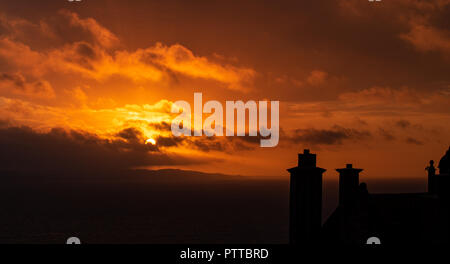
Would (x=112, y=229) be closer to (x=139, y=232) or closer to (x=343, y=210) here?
(x=139, y=232)

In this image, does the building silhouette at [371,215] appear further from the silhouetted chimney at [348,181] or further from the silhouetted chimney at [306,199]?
the silhouetted chimney at [348,181]

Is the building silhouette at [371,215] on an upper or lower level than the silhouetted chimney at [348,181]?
lower

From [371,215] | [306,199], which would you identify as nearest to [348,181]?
[371,215]

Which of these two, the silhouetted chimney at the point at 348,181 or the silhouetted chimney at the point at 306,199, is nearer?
the silhouetted chimney at the point at 306,199

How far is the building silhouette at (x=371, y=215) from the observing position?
1994 centimetres

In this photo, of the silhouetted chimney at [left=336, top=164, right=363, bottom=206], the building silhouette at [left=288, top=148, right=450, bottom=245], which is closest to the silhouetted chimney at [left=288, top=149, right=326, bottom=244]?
the building silhouette at [left=288, top=148, right=450, bottom=245]

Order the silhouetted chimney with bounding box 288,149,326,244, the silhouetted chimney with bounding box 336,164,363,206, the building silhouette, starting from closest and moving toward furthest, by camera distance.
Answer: the building silhouette
the silhouetted chimney with bounding box 288,149,326,244
the silhouetted chimney with bounding box 336,164,363,206

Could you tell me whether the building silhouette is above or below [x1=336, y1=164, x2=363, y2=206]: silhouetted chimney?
below

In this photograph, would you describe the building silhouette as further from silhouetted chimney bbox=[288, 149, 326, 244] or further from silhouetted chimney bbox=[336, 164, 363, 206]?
silhouetted chimney bbox=[336, 164, 363, 206]

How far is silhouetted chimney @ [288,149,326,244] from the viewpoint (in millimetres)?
20641

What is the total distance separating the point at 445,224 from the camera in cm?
1952

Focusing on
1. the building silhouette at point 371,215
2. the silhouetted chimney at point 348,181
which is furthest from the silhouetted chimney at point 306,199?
the silhouetted chimney at point 348,181
